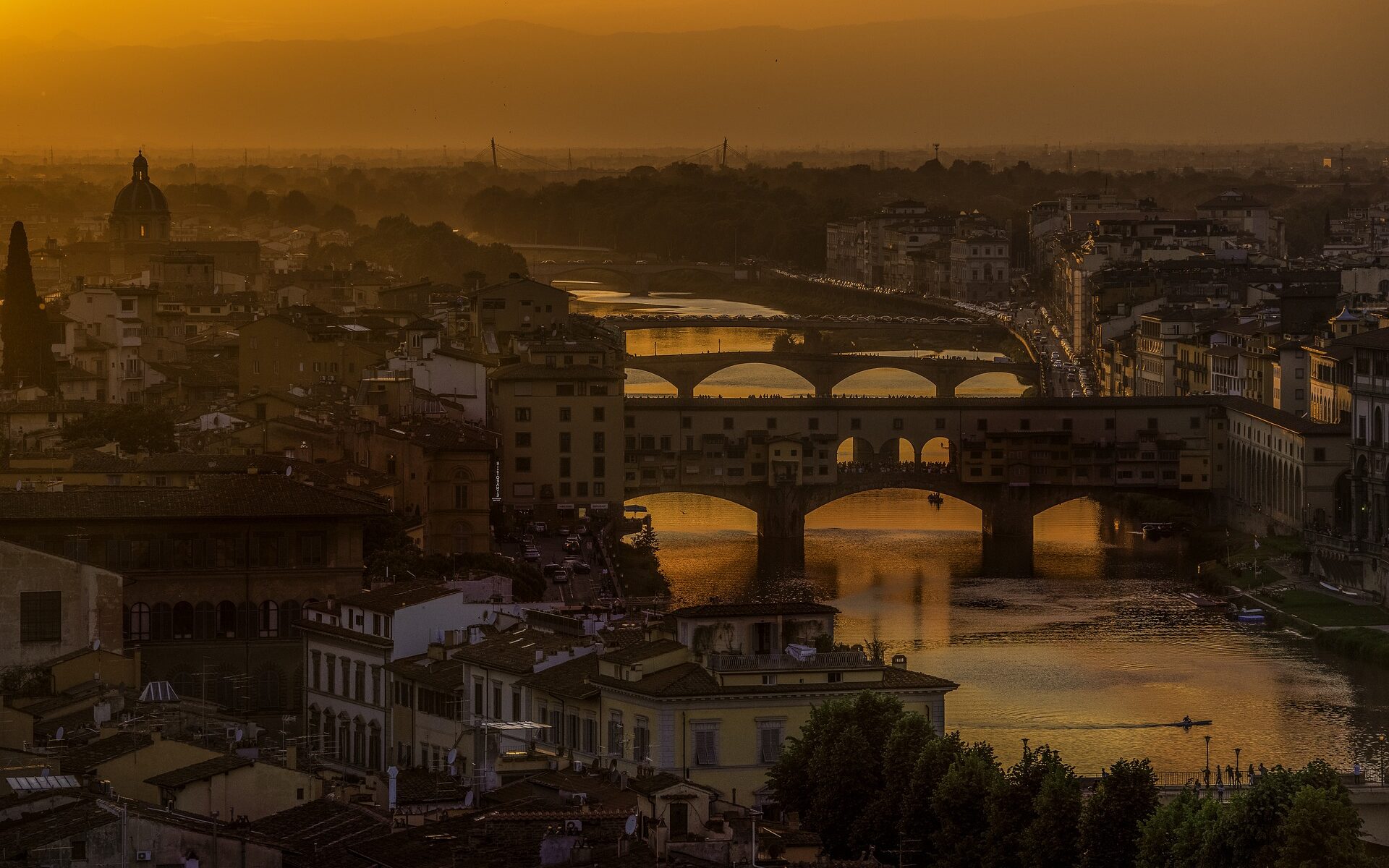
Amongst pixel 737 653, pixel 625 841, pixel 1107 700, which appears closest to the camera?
pixel 625 841

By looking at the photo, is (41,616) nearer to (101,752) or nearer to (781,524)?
(101,752)

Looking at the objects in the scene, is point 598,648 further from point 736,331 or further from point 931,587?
point 736,331

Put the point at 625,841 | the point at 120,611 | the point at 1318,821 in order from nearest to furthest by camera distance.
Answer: the point at 625,841 → the point at 1318,821 → the point at 120,611

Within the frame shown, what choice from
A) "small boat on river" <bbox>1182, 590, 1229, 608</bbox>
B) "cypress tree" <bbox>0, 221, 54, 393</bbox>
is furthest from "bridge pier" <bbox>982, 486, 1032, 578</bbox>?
"cypress tree" <bbox>0, 221, 54, 393</bbox>

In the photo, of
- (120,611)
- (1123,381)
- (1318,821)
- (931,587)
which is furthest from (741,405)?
A: (1318,821)

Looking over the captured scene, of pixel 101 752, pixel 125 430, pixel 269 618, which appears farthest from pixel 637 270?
pixel 101 752
